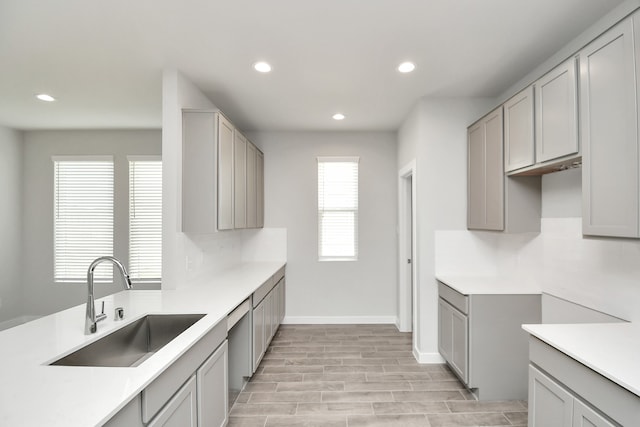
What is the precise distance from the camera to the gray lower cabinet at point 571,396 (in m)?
1.27

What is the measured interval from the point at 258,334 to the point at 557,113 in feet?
9.87

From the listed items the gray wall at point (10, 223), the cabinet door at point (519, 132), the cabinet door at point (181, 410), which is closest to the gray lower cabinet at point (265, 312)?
the cabinet door at point (181, 410)

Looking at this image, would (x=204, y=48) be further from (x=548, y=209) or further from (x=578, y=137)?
(x=548, y=209)

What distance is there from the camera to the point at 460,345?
9.57 ft

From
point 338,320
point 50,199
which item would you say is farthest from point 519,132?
point 50,199

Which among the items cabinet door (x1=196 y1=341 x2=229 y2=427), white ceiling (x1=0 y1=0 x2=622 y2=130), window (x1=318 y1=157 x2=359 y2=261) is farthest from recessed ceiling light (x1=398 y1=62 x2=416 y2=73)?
cabinet door (x1=196 y1=341 x2=229 y2=427)

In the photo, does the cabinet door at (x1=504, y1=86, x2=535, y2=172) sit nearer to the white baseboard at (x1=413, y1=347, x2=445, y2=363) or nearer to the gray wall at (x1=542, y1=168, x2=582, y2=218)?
the gray wall at (x1=542, y1=168, x2=582, y2=218)

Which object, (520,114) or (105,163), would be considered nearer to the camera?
(520,114)

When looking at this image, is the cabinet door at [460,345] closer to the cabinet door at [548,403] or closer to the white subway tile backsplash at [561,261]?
the white subway tile backsplash at [561,261]

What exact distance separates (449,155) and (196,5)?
2.72 m

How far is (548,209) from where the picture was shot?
2.78 metres

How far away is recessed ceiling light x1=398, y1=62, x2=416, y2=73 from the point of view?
2.78 m

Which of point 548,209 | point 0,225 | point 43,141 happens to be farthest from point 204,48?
point 0,225

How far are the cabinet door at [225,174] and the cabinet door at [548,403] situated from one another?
8.44ft
